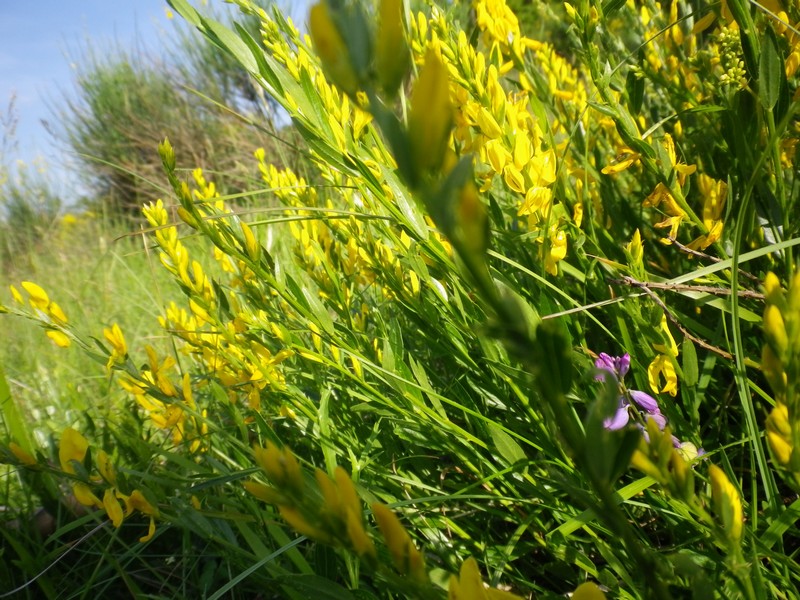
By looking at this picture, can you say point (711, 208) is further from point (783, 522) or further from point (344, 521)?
point (344, 521)

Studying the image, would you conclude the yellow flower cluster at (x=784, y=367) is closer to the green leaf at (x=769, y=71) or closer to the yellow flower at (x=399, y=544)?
the yellow flower at (x=399, y=544)

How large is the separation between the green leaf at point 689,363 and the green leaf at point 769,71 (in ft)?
0.95

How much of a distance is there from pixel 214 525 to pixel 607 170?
752 millimetres

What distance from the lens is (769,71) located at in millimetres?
702

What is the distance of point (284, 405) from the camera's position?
3.62 feet

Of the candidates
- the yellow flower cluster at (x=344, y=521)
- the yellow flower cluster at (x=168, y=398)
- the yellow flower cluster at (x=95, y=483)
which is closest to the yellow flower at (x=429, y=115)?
the yellow flower cluster at (x=344, y=521)

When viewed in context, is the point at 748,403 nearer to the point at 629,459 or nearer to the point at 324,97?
the point at 629,459

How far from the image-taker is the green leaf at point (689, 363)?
33.7 inches

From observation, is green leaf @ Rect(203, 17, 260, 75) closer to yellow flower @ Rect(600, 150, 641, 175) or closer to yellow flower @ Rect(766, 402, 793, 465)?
yellow flower @ Rect(600, 150, 641, 175)

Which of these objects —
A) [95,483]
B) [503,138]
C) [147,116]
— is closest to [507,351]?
[503,138]

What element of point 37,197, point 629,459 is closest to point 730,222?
point 629,459

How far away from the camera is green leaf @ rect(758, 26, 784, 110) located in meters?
0.69

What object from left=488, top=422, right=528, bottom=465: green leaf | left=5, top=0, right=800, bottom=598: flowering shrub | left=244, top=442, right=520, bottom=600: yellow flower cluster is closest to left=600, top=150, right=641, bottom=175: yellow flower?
left=5, top=0, right=800, bottom=598: flowering shrub

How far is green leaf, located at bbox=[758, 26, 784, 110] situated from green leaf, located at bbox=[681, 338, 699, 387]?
0.95ft
